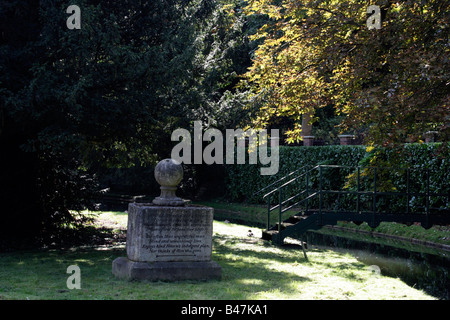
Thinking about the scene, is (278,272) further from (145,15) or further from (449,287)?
(145,15)

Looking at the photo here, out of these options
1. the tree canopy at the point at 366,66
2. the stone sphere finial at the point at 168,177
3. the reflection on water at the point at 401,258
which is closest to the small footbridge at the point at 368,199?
the reflection on water at the point at 401,258

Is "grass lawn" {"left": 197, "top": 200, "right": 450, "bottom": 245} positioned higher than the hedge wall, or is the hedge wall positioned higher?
the hedge wall

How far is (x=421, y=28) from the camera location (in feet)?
38.4

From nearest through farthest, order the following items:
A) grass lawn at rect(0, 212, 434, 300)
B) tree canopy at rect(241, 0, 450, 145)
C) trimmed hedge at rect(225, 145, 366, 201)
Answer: grass lawn at rect(0, 212, 434, 300), tree canopy at rect(241, 0, 450, 145), trimmed hedge at rect(225, 145, 366, 201)

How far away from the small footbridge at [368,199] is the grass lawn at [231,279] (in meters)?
0.98

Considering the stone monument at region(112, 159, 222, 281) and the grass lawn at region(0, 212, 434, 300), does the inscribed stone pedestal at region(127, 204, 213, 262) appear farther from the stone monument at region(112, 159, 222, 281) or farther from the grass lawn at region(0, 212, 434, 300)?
the grass lawn at region(0, 212, 434, 300)

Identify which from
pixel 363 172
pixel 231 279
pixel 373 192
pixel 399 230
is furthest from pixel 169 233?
pixel 399 230

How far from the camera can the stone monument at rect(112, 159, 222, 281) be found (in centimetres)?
860

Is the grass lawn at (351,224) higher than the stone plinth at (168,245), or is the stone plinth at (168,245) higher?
the stone plinth at (168,245)

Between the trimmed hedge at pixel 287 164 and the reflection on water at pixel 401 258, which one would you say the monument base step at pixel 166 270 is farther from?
the trimmed hedge at pixel 287 164

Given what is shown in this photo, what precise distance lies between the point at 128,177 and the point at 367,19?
80.8ft

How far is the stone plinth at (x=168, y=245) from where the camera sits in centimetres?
859

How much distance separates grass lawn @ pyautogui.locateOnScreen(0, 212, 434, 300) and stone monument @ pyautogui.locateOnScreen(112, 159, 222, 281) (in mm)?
256

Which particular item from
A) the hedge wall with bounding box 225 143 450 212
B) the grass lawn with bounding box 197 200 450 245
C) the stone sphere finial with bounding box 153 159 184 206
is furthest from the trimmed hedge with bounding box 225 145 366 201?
the stone sphere finial with bounding box 153 159 184 206
